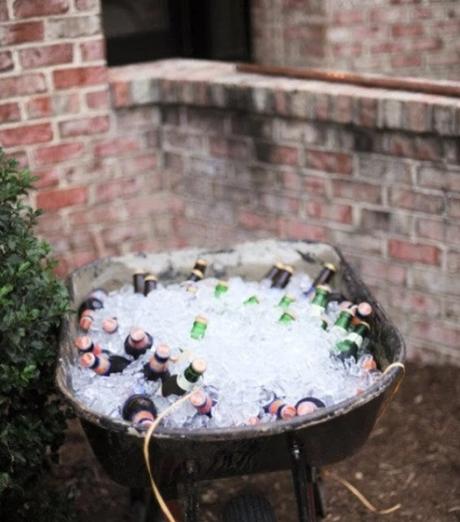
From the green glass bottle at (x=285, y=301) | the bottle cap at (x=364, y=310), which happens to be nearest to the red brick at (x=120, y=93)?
the green glass bottle at (x=285, y=301)

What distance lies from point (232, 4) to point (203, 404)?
13.1 ft

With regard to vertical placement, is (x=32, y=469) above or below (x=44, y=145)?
below

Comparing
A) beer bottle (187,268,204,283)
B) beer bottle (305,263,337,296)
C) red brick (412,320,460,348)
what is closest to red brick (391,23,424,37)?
red brick (412,320,460,348)

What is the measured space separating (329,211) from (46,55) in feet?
4.60

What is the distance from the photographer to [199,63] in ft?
14.8

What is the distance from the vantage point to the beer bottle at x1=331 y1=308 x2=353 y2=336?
2521mm

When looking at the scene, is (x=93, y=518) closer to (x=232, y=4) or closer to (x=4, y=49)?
(x=4, y=49)

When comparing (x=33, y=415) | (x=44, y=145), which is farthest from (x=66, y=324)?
(x=44, y=145)

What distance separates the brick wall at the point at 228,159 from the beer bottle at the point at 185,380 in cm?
161

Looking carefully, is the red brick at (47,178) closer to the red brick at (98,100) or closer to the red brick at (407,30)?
the red brick at (98,100)

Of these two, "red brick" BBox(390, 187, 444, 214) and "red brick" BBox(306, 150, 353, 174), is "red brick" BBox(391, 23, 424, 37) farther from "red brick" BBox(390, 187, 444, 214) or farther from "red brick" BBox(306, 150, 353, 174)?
"red brick" BBox(390, 187, 444, 214)

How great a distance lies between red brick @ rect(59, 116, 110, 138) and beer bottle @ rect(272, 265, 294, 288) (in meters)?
1.45

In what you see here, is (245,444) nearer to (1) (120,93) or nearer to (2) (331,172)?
(2) (331,172)

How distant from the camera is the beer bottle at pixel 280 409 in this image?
83.8 inches
